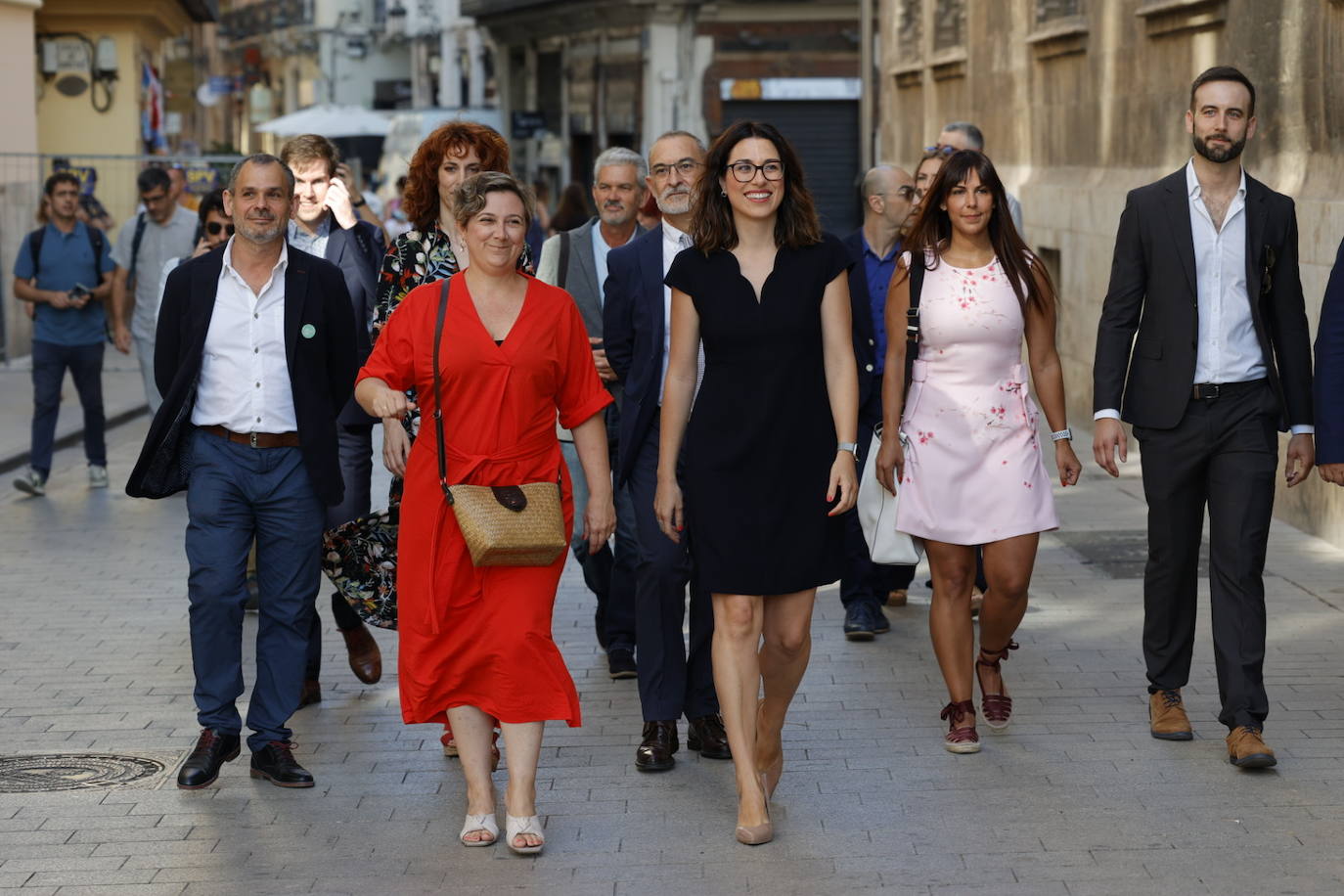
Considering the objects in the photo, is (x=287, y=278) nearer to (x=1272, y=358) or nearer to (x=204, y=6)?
(x=1272, y=358)

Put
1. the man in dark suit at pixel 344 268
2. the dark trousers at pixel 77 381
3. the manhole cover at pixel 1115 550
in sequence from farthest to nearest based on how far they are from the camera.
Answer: the dark trousers at pixel 77 381 < the manhole cover at pixel 1115 550 < the man in dark suit at pixel 344 268

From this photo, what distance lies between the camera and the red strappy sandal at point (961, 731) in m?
6.71

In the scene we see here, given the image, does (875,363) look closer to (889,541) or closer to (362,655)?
(889,541)

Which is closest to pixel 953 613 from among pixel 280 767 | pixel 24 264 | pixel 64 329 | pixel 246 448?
pixel 280 767

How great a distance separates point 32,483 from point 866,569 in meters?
6.77

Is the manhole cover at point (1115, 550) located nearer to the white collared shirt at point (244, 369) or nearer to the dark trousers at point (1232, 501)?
the dark trousers at point (1232, 501)

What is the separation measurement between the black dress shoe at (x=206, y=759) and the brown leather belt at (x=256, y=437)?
88 centimetres

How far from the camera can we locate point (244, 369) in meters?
6.42

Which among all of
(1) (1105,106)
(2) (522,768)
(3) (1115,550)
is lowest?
(3) (1115,550)

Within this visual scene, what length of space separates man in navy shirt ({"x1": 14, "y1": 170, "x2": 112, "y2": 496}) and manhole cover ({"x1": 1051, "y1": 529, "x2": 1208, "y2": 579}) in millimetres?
6310

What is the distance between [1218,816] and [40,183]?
19590 millimetres

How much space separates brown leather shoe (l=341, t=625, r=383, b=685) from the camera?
775cm

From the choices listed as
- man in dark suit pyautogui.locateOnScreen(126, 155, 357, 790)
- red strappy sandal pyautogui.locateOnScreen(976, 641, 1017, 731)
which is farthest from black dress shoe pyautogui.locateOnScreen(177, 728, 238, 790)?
red strappy sandal pyautogui.locateOnScreen(976, 641, 1017, 731)

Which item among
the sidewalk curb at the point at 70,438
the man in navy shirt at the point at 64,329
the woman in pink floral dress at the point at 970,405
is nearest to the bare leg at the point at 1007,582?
the woman in pink floral dress at the point at 970,405
